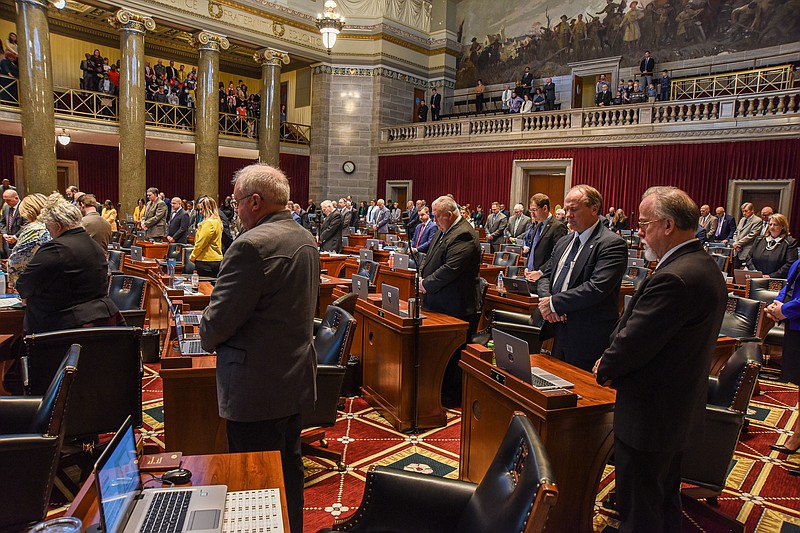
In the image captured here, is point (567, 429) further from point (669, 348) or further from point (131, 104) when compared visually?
point (131, 104)

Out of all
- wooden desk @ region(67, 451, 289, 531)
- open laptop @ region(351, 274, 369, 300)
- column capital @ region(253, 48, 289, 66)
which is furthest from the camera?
column capital @ region(253, 48, 289, 66)

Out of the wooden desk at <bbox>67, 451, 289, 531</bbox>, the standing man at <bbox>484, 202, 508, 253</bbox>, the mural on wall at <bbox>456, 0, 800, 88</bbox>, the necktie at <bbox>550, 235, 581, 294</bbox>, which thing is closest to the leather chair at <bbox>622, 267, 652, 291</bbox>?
the necktie at <bbox>550, 235, 581, 294</bbox>

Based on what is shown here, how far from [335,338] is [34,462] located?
1.42 meters

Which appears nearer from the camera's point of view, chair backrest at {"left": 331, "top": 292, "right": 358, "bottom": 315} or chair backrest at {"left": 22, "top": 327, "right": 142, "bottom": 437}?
chair backrest at {"left": 22, "top": 327, "right": 142, "bottom": 437}

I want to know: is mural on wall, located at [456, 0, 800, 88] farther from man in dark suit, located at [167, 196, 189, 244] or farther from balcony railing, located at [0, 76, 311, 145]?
man in dark suit, located at [167, 196, 189, 244]

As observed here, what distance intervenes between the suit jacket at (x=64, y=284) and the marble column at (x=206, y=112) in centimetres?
1167

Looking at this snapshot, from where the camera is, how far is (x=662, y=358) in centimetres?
187

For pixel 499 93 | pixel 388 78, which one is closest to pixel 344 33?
pixel 388 78

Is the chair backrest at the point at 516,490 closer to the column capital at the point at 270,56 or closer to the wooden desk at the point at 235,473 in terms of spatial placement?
the wooden desk at the point at 235,473

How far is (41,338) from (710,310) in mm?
2711

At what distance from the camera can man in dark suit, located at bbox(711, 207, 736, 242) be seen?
35.5 ft

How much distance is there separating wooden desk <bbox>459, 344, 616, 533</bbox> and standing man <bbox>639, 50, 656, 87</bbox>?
13903 millimetres

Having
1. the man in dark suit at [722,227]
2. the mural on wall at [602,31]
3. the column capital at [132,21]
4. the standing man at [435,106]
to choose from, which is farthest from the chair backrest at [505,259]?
the standing man at [435,106]

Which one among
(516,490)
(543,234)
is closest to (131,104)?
(543,234)
